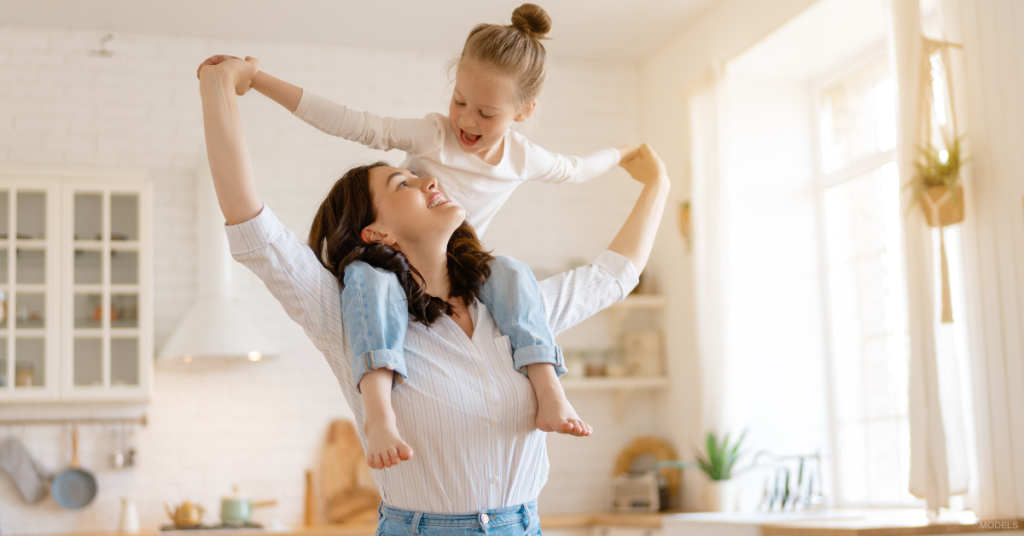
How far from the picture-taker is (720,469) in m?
4.72

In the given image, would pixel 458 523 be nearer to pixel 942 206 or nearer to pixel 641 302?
pixel 942 206

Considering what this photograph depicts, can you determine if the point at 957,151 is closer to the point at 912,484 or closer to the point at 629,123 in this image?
the point at 912,484

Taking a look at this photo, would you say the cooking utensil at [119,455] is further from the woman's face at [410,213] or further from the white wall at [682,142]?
the woman's face at [410,213]

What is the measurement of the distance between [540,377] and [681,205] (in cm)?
384

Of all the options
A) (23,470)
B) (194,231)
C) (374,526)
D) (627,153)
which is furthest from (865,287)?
(23,470)

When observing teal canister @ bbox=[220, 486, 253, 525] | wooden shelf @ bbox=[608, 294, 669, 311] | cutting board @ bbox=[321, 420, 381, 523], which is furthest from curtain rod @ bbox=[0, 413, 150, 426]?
wooden shelf @ bbox=[608, 294, 669, 311]

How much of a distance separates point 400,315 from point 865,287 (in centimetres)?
380

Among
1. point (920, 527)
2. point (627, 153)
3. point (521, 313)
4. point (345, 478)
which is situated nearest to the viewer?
point (521, 313)

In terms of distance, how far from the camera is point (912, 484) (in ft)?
10.9

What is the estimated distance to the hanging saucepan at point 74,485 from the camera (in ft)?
15.8

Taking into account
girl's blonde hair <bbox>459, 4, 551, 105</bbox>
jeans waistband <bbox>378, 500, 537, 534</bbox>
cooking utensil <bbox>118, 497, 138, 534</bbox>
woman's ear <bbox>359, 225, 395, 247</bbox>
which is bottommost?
cooking utensil <bbox>118, 497, 138, 534</bbox>

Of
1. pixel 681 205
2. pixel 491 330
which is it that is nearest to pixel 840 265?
pixel 681 205

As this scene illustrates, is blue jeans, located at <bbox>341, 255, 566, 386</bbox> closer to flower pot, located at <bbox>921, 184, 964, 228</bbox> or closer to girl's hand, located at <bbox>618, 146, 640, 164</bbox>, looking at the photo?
girl's hand, located at <bbox>618, 146, 640, 164</bbox>

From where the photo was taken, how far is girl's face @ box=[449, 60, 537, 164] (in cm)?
175
